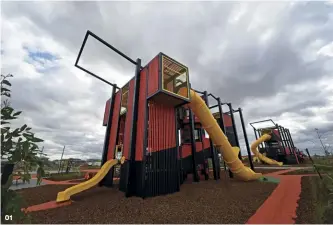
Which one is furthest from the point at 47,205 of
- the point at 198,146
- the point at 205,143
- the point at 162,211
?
the point at 205,143

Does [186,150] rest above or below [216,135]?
below

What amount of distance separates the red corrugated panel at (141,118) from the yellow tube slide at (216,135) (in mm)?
3121

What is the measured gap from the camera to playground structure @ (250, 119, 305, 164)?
27.6m

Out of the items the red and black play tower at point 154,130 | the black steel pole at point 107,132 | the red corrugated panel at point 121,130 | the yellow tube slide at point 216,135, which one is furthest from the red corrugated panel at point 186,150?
the black steel pole at point 107,132

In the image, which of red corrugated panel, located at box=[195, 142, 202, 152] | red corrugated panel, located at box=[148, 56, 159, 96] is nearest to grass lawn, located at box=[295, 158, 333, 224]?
red corrugated panel, located at box=[148, 56, 159, 96]

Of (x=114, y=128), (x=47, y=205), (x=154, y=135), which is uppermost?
(x=114, y=128)

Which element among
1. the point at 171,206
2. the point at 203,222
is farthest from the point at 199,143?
the point at 203,222

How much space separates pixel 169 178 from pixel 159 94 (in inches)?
163

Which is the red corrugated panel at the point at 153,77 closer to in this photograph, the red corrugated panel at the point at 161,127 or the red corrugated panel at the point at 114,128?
the red corrugated panel at the point at 161,127

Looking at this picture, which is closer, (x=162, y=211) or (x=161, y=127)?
(x=162, y=211)

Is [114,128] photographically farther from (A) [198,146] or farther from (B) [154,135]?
(A) [198,146]

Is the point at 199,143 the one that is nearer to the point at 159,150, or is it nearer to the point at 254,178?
the point at 254,178

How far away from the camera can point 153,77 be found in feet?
28.9

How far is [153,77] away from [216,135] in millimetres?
5835
